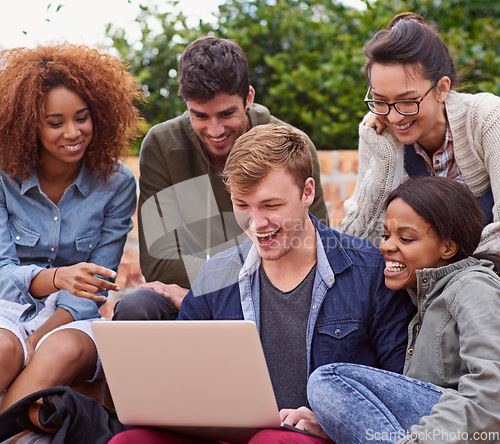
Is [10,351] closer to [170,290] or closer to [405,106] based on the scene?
[170,290]

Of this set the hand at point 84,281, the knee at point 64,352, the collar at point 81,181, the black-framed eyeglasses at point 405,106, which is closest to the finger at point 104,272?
the hand at point 84,281

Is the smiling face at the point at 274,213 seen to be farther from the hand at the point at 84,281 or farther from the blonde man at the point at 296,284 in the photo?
the hand at the point at 84,281

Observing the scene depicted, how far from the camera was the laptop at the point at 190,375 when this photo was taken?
5.76 feet

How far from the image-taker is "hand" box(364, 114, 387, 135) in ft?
8.86

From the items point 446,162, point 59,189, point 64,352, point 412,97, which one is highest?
point 412,97

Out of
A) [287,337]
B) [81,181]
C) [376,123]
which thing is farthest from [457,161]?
[81,181]

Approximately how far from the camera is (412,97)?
8.24ft

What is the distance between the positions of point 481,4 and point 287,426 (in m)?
3.25

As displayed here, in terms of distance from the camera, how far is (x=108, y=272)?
7.84 ft

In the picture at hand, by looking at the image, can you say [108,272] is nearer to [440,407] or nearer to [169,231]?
[169,231]

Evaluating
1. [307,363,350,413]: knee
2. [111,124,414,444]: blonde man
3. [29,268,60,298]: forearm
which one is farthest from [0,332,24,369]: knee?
[307,363,350,413]: knee

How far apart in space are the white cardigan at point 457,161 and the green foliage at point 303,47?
131 centimetres

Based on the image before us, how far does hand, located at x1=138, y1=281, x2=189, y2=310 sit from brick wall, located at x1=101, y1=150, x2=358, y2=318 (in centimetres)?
103

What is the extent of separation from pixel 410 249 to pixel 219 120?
1.09 meters
